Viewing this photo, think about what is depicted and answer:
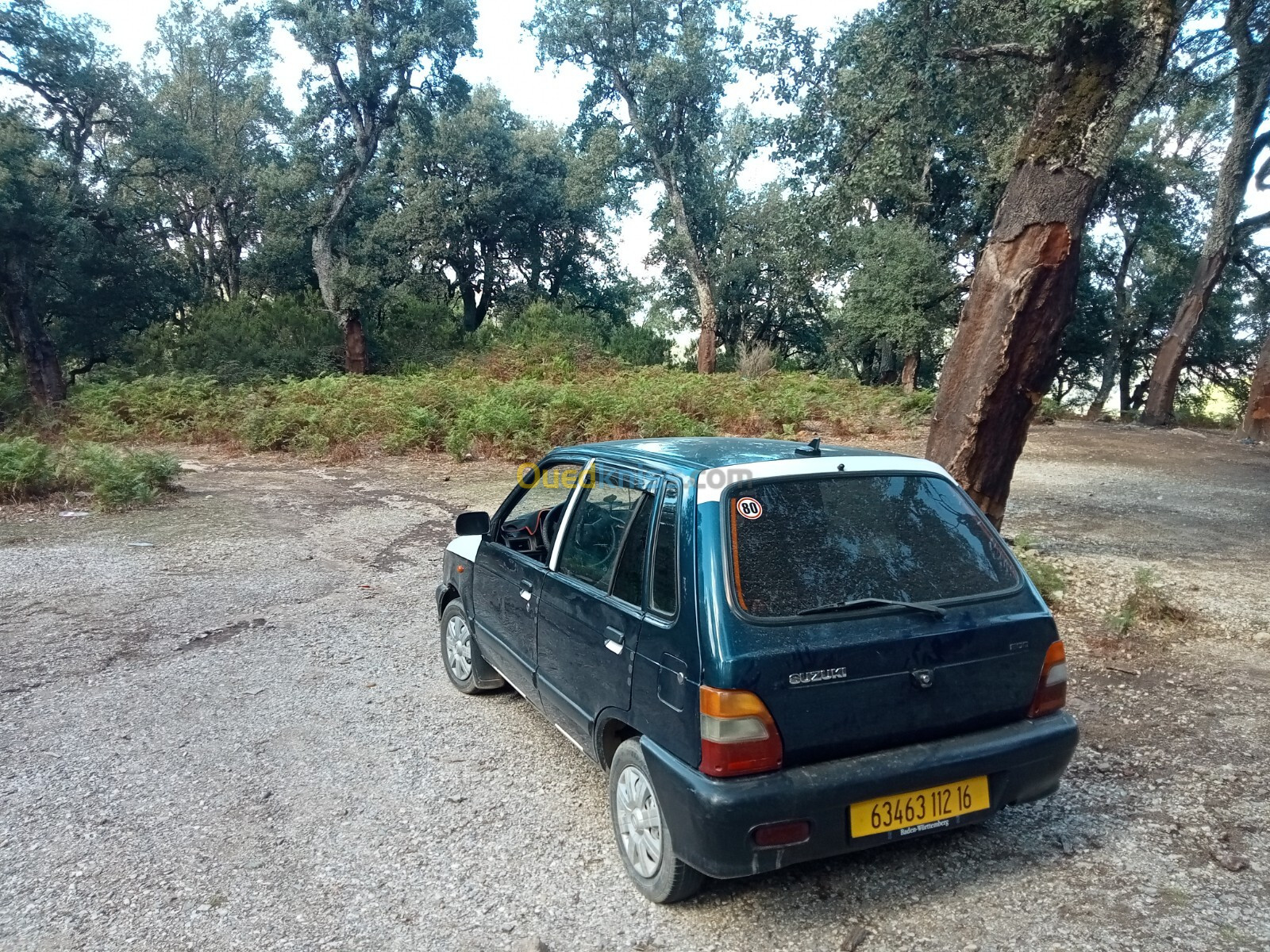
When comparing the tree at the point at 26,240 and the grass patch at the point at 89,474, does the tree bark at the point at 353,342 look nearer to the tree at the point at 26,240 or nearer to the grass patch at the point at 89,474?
the tree at the point at 26,240

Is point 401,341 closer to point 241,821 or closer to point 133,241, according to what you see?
point 133,241

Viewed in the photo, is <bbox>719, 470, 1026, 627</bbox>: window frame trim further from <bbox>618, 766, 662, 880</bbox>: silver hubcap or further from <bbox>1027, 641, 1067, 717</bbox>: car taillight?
<bbox>618, 766, 662, 880</bbox>: silver hubcap

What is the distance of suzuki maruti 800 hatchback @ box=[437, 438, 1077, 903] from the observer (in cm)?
261

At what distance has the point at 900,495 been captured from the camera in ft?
10.4

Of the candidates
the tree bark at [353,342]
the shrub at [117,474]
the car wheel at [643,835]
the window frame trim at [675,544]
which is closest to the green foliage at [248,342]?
the tree bark at [353,342]

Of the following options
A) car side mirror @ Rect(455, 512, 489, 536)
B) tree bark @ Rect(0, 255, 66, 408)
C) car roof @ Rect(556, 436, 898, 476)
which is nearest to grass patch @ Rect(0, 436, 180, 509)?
car side mirror @ Rect(455, 512, 489, 536)

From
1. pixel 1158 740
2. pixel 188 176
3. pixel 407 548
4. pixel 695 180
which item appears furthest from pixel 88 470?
pixel 695 180

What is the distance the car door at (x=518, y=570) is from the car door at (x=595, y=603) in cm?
16

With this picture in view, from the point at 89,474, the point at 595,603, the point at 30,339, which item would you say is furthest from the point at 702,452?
the point at 30,339

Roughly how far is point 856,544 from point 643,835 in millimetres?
1256

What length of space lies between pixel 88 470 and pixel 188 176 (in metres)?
16.2

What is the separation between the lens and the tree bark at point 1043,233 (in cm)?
615

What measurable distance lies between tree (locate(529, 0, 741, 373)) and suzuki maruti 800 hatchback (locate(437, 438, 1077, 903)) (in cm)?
2361

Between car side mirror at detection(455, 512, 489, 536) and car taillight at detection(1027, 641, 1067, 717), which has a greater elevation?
car side mirror at detection(455, 512, 489, 536)
